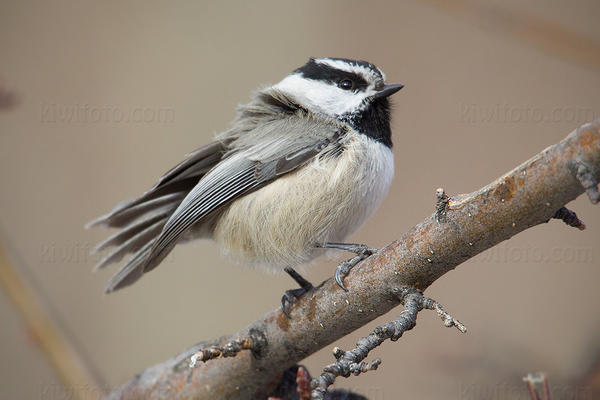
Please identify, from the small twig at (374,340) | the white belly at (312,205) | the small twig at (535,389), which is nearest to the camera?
the small twig at (535,389)

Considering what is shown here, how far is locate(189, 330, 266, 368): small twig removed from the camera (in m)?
1.19

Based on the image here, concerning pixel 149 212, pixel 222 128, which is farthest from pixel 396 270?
pixel 222 128

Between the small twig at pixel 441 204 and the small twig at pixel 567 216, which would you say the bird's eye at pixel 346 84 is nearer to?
the small twig at pixel 441 204

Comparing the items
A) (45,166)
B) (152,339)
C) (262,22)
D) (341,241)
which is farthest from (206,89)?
(341,241)

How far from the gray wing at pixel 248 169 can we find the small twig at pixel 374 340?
0.65m

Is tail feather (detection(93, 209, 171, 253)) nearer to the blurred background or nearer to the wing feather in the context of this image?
the wing feather

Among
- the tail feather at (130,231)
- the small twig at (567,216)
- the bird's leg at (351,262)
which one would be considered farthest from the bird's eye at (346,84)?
the small twig at (567,216)

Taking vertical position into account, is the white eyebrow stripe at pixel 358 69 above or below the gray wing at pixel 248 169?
above

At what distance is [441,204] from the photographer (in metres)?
1.15

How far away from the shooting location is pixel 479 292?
2707 mm

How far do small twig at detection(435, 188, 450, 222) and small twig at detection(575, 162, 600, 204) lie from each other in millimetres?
248

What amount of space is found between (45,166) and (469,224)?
2.48 m

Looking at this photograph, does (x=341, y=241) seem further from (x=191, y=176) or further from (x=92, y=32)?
(x=92, y=32)

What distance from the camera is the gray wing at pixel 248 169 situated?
176 centimetres
